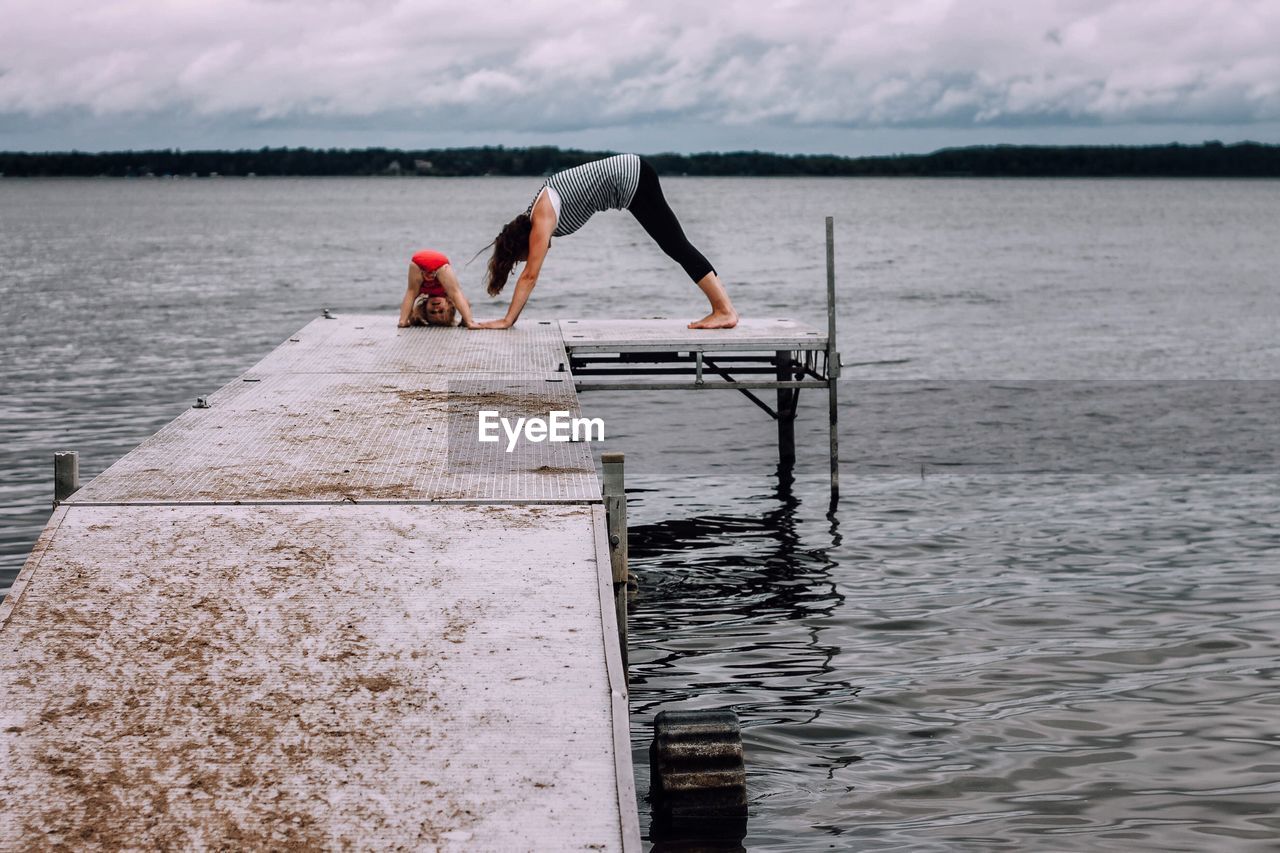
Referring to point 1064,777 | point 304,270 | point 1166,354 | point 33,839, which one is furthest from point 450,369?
point 304,270

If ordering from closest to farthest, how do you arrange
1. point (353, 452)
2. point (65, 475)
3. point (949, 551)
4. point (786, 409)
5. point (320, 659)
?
point (320, 659)
point (65, 475)
point (353, 452)
point (949, 551)
point (786, 409)

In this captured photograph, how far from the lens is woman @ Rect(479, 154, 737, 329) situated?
40.4 ft

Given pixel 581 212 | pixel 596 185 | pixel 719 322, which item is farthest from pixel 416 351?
pixel 719 322

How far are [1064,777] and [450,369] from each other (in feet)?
17.4

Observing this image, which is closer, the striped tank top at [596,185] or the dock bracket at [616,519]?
the dock bracket at [616,519]

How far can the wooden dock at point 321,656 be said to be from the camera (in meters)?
4.33

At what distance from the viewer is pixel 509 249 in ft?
40.8

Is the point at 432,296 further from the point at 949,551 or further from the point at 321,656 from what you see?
the point at 321,656

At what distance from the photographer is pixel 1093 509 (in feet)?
46.2

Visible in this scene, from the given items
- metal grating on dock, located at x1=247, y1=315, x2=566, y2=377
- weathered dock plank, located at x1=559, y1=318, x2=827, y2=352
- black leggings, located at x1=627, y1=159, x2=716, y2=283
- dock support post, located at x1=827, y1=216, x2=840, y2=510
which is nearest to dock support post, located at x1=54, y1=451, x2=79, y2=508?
metal grating on dock, located at x1=247, y1=315, x2=566, y2=377

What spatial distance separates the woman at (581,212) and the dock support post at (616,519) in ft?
19.4

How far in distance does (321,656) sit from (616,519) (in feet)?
5.80

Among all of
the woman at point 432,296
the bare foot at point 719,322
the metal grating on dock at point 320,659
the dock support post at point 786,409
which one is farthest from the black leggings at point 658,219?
the metal grating on dock at point 320,659

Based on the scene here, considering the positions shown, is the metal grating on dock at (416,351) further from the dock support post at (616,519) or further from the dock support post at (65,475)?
the dock support post at (65,475)
